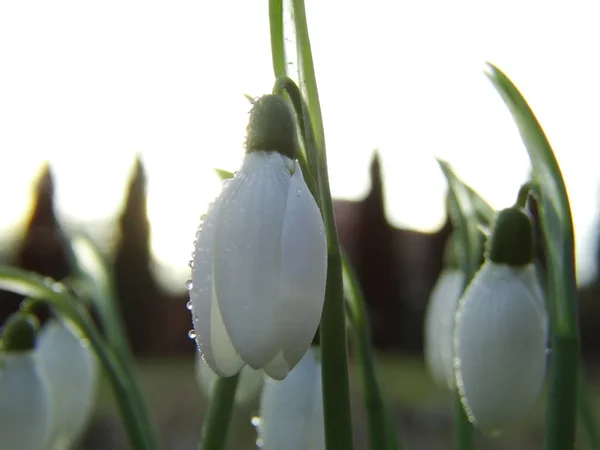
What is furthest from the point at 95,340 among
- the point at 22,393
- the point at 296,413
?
the point at 296,413

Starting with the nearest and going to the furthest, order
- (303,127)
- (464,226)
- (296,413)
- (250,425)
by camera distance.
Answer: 1. (303,127)
2. (296,413)
3. (464,226)
4. (250,425)

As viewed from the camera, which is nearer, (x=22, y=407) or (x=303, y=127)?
(x=303, y=127)

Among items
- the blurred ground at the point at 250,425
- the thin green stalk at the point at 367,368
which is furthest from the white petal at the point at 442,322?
the blurred ground at the point at 250,425

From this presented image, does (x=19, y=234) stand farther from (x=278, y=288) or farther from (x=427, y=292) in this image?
(x=278, y=288)

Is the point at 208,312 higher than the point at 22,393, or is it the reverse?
the point at 208,312

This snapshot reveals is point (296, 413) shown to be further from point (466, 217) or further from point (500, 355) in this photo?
point (466, 217)

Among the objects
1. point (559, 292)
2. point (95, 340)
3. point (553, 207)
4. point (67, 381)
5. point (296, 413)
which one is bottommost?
point (67, 381)

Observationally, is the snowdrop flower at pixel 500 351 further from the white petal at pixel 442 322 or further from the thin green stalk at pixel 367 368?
the white petal at pixel 442 322
